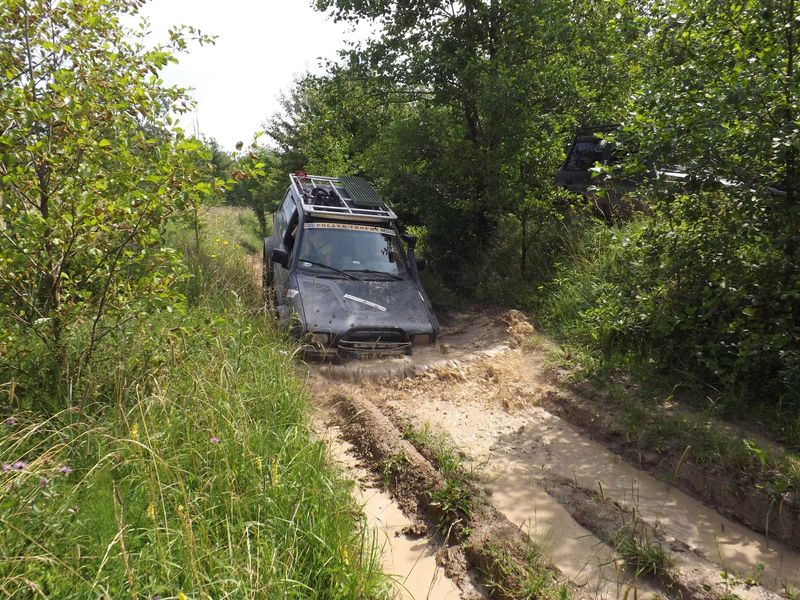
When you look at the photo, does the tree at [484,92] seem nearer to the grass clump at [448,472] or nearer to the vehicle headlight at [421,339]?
the vehicle headlight at [421,339]

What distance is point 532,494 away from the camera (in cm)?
430

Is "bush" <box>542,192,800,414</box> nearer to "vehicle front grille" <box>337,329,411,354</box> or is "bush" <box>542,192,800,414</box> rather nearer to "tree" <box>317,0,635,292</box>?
"vehicle front grille" <box>337,329,411,354</box>

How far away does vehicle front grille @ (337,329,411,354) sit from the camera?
5.98 metres

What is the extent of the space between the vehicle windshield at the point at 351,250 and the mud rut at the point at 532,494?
4.52 ft

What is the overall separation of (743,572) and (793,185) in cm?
329

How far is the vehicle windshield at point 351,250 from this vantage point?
22.7 feet

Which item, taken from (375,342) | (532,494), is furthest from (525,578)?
(375,342)

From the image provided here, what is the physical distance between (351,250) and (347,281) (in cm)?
54

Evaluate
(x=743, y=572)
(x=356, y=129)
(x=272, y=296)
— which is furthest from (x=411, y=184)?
(x=743, y=572)

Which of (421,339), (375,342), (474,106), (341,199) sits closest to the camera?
(375,342)

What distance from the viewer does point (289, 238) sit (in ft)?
24.6

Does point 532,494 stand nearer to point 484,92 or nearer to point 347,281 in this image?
point 347,281

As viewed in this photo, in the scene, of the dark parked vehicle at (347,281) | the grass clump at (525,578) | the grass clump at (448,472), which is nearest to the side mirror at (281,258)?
the dark parked vehicle at (347,281)

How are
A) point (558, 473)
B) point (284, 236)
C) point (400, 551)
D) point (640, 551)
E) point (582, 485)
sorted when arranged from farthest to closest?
point (284, 236) → point (558, 473) → point (582, 485) → point (400, 551) → point (640, 551)
